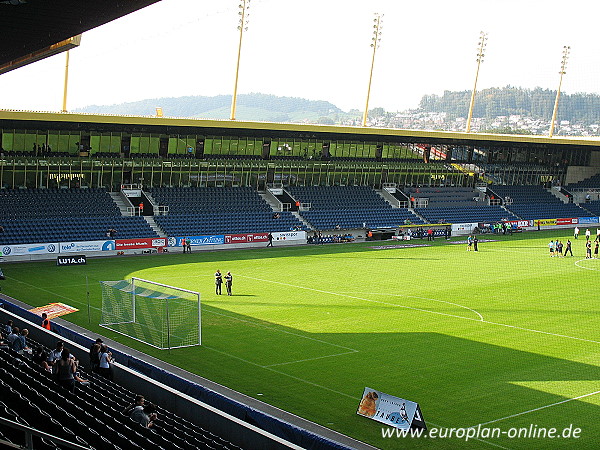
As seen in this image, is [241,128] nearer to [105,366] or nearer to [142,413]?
[105,366]

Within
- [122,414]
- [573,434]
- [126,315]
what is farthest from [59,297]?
[573,434]

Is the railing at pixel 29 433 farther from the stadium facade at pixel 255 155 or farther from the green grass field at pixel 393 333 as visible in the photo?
the stadium facade at pixel 255 155

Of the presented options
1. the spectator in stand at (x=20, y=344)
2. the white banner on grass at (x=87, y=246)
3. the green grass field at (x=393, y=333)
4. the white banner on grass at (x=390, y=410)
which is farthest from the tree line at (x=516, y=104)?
the spectator in stand at (x=20, y=344)

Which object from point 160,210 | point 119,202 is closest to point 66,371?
point 160,210

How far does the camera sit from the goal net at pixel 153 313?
2572 cm

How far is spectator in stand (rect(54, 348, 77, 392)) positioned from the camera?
15680 mm

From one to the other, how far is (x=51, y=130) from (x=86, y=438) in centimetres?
4965

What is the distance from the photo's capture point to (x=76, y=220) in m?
50.9

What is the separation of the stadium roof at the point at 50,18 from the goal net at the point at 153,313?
10.1 m

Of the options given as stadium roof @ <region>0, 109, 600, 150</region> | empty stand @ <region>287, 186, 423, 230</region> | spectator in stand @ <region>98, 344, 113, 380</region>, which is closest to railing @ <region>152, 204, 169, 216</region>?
stadium roof @ <region>0, 109, 600, 150</region>

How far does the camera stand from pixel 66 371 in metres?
15.9

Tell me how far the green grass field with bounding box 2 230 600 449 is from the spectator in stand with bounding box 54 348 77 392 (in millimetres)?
5682

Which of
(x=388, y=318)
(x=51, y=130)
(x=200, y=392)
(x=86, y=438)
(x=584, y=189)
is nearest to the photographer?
(x=86, y=438)

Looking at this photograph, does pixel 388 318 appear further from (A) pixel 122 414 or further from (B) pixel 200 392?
(A) pixel 122 414
